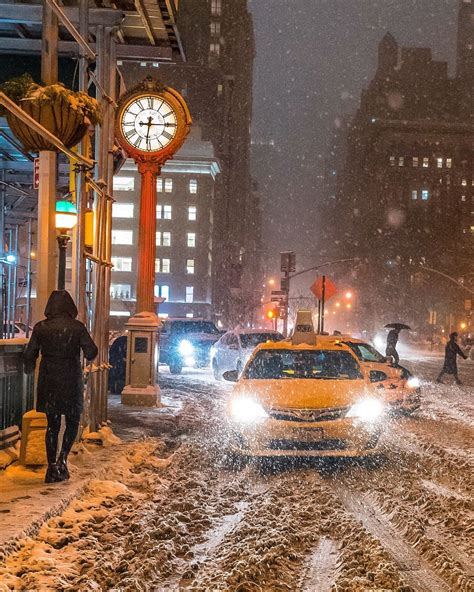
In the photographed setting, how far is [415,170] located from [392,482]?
16755 centimetres

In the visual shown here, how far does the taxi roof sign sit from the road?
7.57 ft

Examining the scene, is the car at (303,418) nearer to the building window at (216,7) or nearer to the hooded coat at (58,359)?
the hooded coat at (58,359)

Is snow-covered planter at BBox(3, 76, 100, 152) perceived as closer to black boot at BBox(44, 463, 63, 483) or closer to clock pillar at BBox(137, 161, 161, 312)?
black boot at BBox(44, 463, 63, 483)

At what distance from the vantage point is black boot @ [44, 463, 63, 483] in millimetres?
8406

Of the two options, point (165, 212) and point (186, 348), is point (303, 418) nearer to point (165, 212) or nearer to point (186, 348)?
point (186, 348)

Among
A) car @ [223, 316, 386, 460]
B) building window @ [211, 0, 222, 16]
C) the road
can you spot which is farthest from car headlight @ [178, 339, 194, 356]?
building window @ [211, 0, 222, 16]

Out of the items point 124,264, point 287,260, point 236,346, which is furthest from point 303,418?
point 124,264

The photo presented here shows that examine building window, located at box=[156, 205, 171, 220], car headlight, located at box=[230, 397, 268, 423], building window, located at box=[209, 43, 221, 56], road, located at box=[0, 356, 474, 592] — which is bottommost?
road, located at box=[0, 356, 474, 592]

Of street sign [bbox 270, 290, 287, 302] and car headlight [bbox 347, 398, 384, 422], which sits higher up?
street sign [bbox 270, 290, 287, 302]

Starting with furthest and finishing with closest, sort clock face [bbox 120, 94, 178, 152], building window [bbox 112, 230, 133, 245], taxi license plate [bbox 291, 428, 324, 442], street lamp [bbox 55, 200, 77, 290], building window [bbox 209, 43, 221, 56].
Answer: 1. building window [bbox 209, 43, 221, 56]
2. building window [bbox 112, 230, 133, 245]
3. clock face [bbox 120, 94, 178, 152]
4. street lamp [bbox 55, 200, 77, 290]
5. taxi license plate [bbox 291, 428, 324, 442]

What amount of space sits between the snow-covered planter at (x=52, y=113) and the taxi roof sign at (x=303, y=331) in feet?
16.9

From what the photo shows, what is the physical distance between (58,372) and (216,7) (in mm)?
131537

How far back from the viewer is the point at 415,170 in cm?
17075

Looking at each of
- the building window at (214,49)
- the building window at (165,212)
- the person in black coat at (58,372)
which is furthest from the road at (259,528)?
the building window at (214,49)
